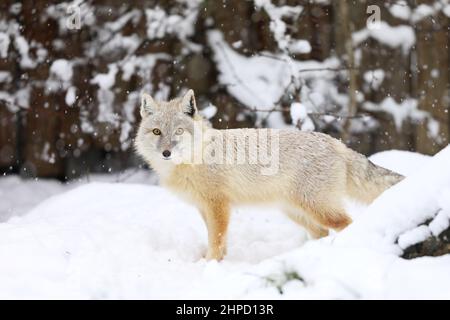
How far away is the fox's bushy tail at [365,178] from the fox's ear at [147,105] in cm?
191

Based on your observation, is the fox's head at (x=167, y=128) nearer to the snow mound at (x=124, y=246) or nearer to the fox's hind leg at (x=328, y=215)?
the snow mound at (x=124, y=246)

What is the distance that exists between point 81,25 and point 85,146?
199 cm

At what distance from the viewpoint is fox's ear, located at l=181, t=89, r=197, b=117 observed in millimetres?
5215

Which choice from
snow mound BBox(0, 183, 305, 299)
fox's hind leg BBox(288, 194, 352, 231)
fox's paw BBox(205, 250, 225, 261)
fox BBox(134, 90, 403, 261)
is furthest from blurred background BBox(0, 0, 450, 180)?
fox's paw BBox(205, 250, 225, 261)

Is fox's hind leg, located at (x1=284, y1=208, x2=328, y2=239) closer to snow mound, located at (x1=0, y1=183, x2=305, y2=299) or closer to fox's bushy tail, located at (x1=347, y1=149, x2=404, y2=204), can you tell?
snow mound, located at (x1=0, y1=183, x2=305, y2=299)

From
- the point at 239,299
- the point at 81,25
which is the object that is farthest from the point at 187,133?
the point at 81,25

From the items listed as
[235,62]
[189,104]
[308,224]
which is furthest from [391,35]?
[189,104]

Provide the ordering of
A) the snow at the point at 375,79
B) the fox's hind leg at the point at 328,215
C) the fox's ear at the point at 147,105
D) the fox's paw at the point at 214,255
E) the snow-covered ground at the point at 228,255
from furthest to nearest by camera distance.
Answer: the snow at the point at 375,79
the fox's ear at the point at 147,105
the fox's hind leg at the point at 328,215
the fox's paw at the point at 214,255
the snow-covered ground at the point at 228,255

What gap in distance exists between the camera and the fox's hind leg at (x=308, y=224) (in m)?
5.46

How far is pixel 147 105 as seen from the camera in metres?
5.34

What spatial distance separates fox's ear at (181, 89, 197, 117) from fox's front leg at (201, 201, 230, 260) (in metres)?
0.87

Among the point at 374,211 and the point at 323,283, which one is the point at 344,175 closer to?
the point at 374,211

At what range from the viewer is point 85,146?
31.4ft

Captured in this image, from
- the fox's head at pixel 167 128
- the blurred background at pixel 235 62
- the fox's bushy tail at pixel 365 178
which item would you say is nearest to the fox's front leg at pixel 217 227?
the fox's head at pixel 167 128
